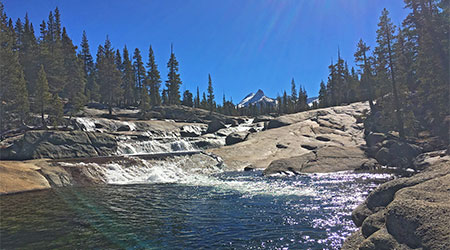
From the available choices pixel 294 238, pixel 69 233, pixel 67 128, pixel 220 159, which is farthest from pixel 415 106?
pixel 67 128

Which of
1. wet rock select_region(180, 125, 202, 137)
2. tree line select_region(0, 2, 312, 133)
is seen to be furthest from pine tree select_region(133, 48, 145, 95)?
wet rock select_region(180, 125, 202, 137)

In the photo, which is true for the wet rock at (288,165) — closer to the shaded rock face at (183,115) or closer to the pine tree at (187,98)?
the shaded rock face at (183,115)

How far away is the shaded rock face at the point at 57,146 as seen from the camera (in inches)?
971

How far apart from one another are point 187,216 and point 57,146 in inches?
898

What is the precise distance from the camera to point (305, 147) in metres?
28.4

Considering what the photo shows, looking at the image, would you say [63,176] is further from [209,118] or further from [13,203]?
[209,118]

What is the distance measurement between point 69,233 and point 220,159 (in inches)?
681

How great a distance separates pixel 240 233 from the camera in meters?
8.02

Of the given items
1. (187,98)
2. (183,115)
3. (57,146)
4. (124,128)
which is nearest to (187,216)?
(57,146)

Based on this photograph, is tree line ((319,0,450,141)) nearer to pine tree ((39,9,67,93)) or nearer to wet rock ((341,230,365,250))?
wet rock ((341,230,365,250))

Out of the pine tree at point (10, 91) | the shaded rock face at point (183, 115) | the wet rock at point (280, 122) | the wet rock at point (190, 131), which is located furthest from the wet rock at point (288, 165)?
the shaded rock face at point (183, 115)

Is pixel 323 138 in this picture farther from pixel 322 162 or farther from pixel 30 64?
pixel 30 64

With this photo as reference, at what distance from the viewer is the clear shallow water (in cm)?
736

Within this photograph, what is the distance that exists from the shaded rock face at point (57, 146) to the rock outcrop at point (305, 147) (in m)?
12.8
